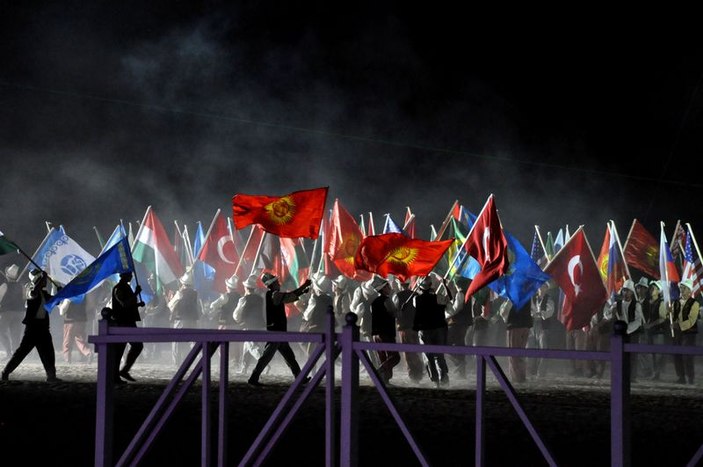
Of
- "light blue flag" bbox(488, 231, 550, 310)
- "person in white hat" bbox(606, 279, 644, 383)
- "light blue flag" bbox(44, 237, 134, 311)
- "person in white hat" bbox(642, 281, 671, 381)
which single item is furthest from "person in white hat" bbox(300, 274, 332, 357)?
"person in white hat" bbox(642, 281, 671, 381)

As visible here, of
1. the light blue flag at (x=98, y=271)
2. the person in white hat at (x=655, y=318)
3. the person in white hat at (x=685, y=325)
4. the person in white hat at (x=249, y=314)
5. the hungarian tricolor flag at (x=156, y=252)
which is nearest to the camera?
the light blue flag at (x=98, y=271)

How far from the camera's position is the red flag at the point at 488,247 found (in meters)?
15.2

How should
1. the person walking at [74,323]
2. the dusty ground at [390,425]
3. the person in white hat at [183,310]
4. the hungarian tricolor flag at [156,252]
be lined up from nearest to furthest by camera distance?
the dusty ground at [390,425], the person in white hat at [183,310], the person walking at [74,323], the hungarian tricolor flag at [156,252]

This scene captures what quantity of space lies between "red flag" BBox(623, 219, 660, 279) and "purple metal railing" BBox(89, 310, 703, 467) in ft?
57.3

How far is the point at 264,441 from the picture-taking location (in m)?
6.14

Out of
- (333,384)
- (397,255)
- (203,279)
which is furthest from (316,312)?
(333,384)

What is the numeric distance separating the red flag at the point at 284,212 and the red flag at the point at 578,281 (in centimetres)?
584

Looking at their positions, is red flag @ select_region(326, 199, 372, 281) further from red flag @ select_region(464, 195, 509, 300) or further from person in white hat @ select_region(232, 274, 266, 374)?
red flag @ select_region(464, 195, 509, 300)

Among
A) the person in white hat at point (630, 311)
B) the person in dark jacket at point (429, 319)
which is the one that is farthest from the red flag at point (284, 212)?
the person in white hat at point (630, 311)

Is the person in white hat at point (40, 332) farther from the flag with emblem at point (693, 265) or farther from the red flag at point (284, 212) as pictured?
the flag with emblem at point (693, 265)

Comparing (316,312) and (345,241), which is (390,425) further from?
(345,241)

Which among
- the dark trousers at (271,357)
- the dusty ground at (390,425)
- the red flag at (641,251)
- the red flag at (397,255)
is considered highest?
the red flag at (641,251)

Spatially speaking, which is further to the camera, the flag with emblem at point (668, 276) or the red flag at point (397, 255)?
the flag with emblem at point (668, 276)

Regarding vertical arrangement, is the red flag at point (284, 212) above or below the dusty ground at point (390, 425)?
above
